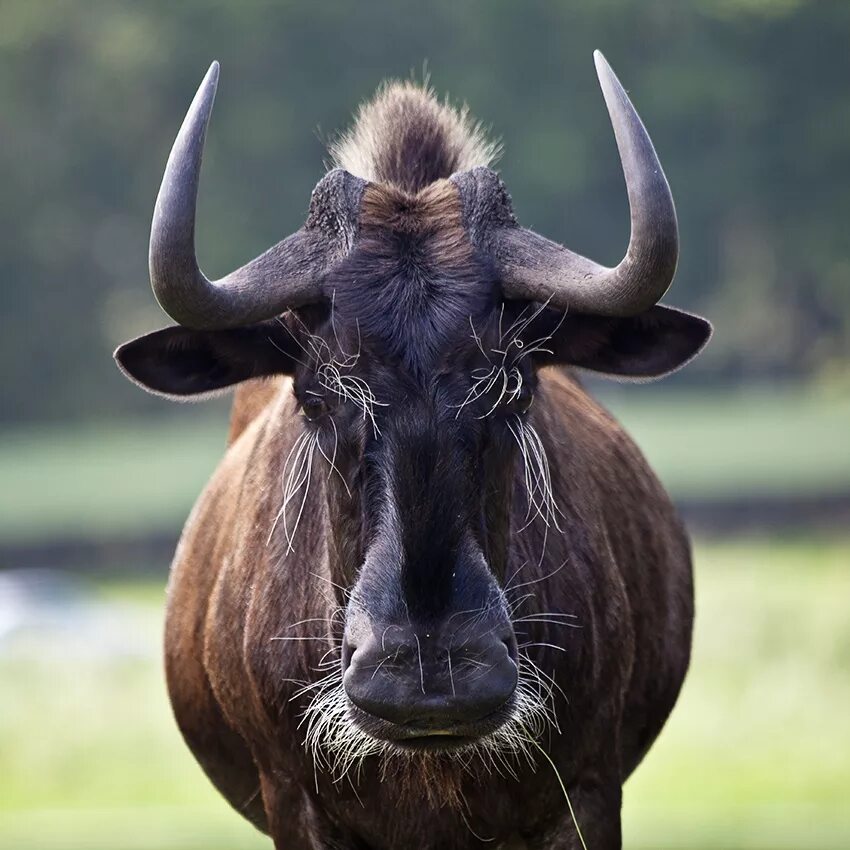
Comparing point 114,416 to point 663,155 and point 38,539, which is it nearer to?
point 38,539

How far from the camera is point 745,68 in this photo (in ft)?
182

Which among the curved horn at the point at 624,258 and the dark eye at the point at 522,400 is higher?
the curved horn at the point at 624,258

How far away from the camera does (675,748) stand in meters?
21.1

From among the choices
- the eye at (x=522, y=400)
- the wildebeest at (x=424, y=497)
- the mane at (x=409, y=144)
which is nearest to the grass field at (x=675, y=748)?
the wildebeest at (x=424, y=497)

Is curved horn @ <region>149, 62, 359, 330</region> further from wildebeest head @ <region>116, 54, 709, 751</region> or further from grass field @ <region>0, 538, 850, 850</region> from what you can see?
grass field @ <region>0, 538, 850, 850</region>

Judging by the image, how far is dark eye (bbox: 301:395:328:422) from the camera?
20.8 feet

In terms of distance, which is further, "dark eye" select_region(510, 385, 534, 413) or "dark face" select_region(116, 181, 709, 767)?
"dark eye" select_region(510, 385, 534, 413)

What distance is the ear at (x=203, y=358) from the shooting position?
6.59 m

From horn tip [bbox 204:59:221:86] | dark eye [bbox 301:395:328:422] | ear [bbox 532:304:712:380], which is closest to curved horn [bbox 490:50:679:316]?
ear [bbox 532:304:712:380]

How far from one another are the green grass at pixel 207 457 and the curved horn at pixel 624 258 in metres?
37.9

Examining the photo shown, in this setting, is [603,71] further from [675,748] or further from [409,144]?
[675,748]

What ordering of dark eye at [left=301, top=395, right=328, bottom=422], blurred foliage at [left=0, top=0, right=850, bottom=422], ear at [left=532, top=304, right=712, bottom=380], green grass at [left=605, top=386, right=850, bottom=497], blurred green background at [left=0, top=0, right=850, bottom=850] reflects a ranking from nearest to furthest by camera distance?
dark eye at [left=301, top=395, right=328, bottom=422]
ear at [left=532, top=304, right=712, bottom=380]
green grass at [left=605, top=386, right=850, bottom=497]
blurred green background at [left=0, top=0, right=850, bottom=850]
blurred foliage at [left=0, top=0, right=850, bottom=422]

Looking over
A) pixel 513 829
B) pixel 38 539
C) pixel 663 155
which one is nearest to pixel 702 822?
pixel 513 829

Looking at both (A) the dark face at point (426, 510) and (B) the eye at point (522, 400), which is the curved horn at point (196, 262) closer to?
(A) the dark face at point (426, 510)
